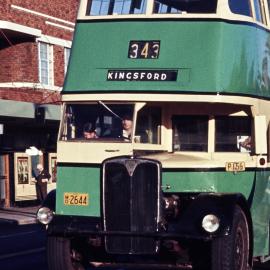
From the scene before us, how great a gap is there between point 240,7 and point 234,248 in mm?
3270

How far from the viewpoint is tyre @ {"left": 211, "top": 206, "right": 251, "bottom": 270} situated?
10.3 metres

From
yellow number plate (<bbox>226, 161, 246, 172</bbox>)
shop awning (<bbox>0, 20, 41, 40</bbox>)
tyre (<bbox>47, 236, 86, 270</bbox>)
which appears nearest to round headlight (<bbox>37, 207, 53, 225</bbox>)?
tyre (<bbox>47, 236, 86, 270</bbox>)

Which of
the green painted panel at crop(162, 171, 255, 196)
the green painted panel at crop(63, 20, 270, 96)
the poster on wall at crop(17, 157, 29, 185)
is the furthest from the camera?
the poster on wall at crop(17, 157, 29, 185)

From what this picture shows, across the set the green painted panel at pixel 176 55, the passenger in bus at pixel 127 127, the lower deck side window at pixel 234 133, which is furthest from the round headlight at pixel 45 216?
the lower deck side window at pixel 234 133

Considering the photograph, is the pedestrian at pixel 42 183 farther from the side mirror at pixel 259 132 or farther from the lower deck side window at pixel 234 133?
the side mirror at pixel 259 132

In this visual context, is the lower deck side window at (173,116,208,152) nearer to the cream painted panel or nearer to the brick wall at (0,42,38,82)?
the cream painted panel

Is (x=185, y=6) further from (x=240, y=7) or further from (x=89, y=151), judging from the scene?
(x=89, y=151)

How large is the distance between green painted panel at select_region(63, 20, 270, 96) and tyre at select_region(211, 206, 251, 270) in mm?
1676

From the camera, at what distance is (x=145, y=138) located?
11.5m

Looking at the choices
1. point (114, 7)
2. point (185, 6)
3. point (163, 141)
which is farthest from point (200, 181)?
point (114, 7)

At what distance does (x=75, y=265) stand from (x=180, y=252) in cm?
144

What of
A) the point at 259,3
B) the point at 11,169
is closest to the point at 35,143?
the point at 11,169

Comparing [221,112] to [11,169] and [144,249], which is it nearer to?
[144,249]

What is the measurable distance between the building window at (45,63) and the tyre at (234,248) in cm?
2536
